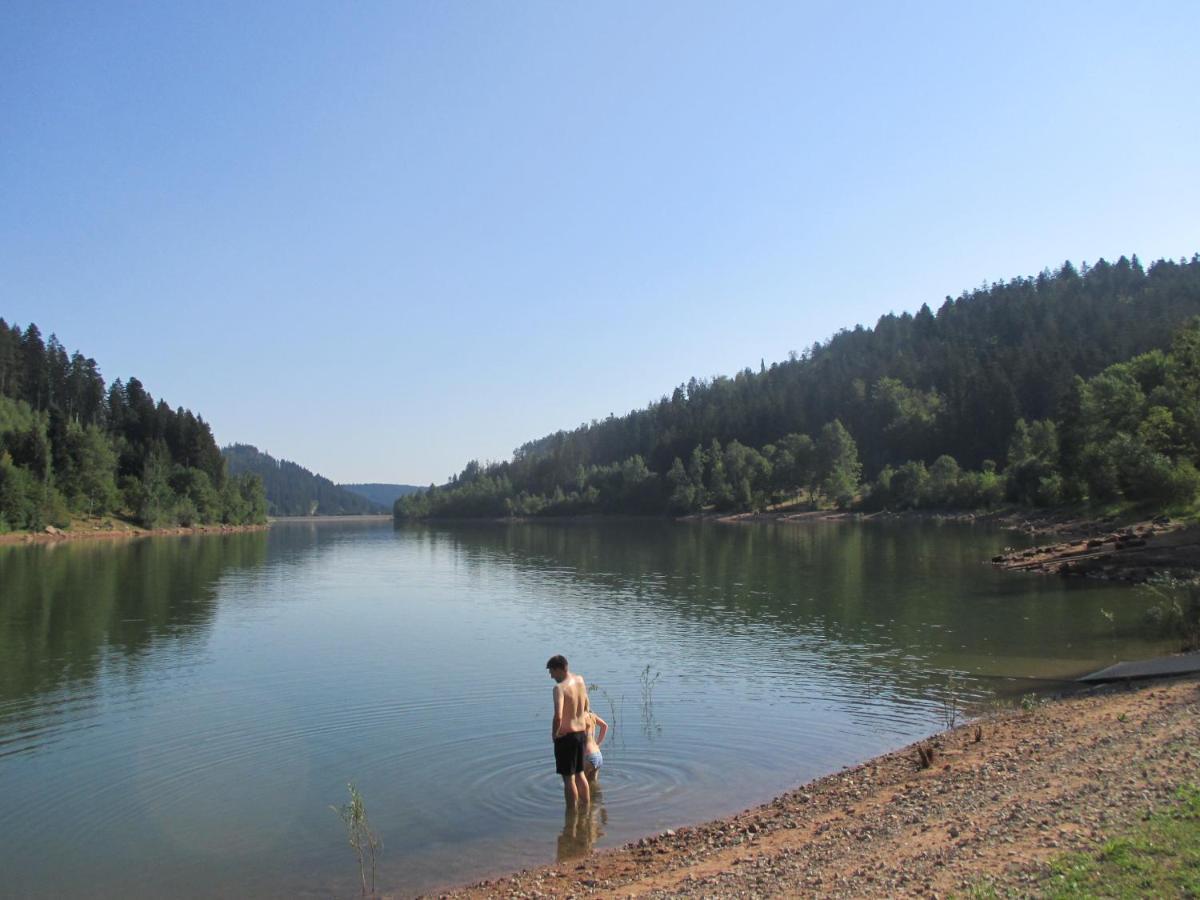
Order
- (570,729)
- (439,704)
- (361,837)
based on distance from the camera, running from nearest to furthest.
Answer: (361,837) < (570,729) < (439,704)

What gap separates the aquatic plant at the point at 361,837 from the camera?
498 inches

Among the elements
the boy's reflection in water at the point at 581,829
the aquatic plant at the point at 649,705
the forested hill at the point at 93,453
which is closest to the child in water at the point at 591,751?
the boy's reflection in water at the point at 581,829

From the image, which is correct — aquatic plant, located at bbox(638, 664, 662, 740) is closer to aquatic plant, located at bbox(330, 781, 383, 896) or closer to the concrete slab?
aquatic plant, located at bbox(330, 781, 383, 896)

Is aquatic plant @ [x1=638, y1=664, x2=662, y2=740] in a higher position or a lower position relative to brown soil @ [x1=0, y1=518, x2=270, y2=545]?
lower

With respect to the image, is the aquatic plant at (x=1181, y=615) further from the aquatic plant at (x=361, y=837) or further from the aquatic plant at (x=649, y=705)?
the aquatic plant at (x=361, y=837)

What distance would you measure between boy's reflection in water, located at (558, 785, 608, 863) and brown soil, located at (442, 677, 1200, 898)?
67 centimetres

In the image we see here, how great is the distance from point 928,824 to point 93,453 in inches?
5583

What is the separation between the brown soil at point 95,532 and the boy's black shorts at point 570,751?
111 metres

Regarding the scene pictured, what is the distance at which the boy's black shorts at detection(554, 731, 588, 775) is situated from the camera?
579 inches

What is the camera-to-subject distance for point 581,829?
46.3 feet

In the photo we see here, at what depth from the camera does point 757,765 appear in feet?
58.4

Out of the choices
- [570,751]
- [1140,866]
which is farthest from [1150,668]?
[1140,866]

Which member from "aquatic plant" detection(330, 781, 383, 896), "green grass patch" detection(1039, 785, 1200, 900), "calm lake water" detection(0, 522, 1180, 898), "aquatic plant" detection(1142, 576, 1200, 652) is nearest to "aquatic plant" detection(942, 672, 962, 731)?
"calm lake water" detection(0, 522, 1180, 898)

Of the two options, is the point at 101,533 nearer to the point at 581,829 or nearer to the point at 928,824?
the point at 581,829
